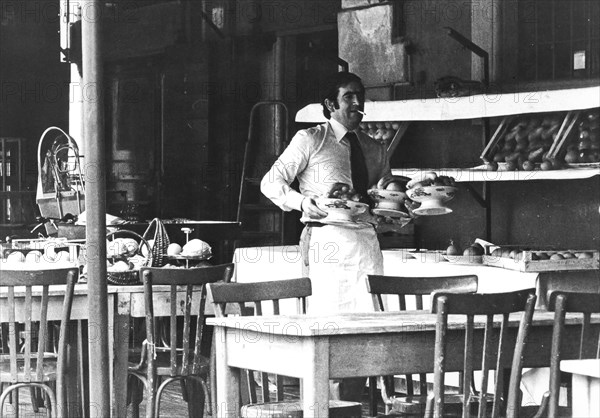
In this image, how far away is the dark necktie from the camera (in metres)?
5.97

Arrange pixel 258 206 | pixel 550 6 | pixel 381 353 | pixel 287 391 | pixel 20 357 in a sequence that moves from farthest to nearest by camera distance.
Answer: pixel 258 206 → pixel 550 6 → pixel 287 391 → pixel 20 357 → pixel 381 353

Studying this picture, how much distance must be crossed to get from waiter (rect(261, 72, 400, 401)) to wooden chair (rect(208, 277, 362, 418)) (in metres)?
0.62

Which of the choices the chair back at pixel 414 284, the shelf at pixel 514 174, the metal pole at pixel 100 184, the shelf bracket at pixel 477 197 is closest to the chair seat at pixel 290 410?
the chair back at pixel 414 284

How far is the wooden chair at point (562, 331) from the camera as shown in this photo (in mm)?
4125

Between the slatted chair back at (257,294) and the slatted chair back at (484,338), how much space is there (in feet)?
2.89

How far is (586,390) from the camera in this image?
3.38 meters

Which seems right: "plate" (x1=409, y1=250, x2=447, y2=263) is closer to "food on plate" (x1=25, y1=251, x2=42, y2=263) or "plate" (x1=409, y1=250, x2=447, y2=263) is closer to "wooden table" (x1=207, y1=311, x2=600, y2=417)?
"food on plate" (x1=25, y1=251, x2=42, y2=263)

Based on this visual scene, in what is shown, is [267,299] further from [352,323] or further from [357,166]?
[357,166]

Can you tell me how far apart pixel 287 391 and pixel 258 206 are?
311 cm

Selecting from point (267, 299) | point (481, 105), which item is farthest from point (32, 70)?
point (267, 299)

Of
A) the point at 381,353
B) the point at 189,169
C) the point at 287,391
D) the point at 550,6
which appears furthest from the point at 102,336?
the point at 189,169

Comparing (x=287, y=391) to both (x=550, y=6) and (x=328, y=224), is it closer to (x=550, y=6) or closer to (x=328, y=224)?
(x=328, y=224)

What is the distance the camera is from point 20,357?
5.83m

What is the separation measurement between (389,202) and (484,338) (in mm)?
1511
